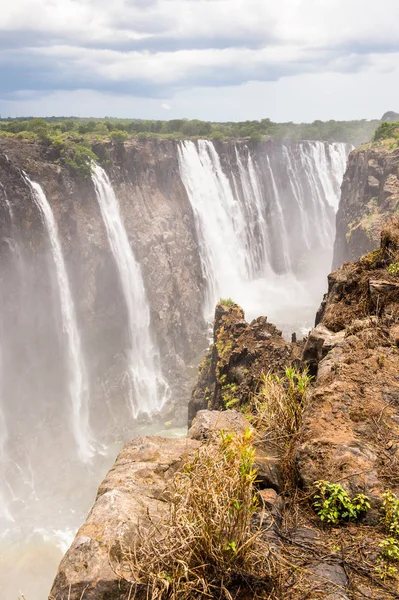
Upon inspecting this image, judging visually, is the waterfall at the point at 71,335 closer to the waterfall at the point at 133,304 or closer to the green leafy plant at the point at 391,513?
the waterfall at the point at 133,304

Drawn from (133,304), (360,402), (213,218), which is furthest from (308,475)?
(213,218)

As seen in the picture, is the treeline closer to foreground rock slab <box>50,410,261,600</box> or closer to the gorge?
the gorge

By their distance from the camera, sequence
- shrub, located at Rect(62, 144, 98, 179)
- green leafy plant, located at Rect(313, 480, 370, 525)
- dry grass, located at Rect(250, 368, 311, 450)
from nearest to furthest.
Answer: green leafy plant, located at Rect(313, 480, 370, 525), dry grass, located at Rect(250, 368, 311, 450), shrub, located at Rect(62, 144, 98, 179)

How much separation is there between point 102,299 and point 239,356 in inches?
771

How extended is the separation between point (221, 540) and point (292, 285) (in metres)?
49.5

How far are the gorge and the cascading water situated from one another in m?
0.23

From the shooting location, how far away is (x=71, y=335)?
31.5 m

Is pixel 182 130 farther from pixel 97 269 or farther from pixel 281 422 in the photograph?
pixel 281 422

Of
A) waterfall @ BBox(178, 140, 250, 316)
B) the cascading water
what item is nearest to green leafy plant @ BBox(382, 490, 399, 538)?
the cascading water

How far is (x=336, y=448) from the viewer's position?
4.25 metres

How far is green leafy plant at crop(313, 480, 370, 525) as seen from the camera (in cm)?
361

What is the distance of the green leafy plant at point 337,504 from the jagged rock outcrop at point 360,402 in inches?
4.7

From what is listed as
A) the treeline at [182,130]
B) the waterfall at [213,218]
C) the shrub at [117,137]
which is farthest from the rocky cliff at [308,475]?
the waterfall at [213,218]

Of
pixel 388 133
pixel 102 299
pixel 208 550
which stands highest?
pixel 388 133
